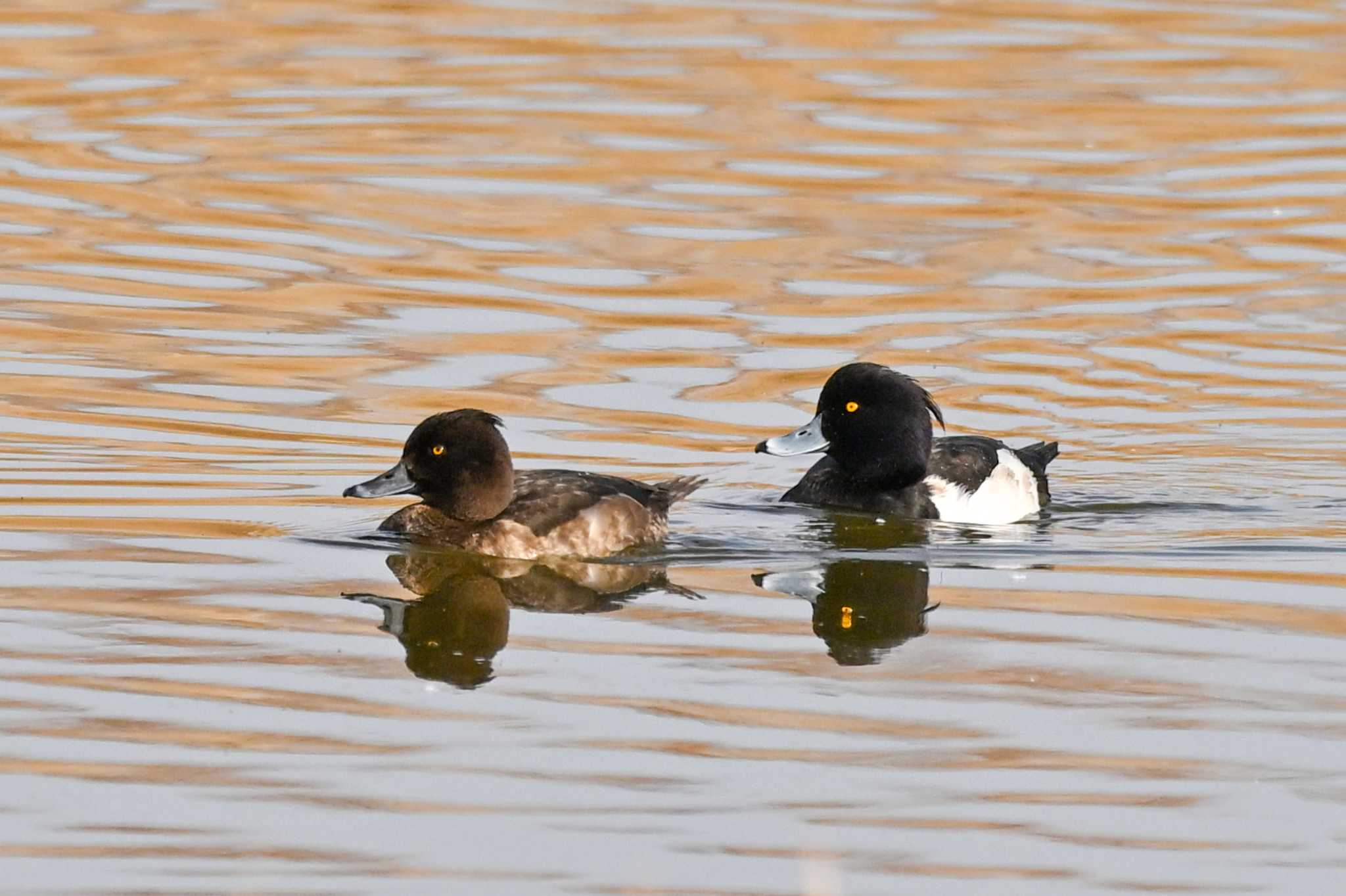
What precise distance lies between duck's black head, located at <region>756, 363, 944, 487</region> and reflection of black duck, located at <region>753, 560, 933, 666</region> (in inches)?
56.6

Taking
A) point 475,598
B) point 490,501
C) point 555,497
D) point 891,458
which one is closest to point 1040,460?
point 891,458

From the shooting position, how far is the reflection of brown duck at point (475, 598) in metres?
7.37

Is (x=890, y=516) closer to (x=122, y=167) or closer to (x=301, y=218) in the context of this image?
(x=301, y=218)

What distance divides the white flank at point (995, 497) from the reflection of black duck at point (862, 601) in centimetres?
124

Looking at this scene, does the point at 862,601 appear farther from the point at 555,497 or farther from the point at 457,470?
the point at 457,470

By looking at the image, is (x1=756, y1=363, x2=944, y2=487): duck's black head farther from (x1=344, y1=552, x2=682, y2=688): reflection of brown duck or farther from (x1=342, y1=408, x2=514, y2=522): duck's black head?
(x1=344, y1=552, x2=682, y2=688): reflection of brown duck

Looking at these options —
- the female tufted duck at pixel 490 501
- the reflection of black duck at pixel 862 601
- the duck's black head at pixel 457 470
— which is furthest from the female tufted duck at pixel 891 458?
the duck's black head at pixel 457 470

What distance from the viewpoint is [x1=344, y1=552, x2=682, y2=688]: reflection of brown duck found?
290 inches

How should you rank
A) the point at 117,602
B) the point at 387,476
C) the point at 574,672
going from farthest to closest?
the point at 387,476 < the point at 117,602 < the point at 574,672

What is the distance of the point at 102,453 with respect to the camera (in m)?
10.7

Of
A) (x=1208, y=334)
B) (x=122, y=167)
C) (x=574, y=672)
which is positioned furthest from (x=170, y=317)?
(x=574, y=672)

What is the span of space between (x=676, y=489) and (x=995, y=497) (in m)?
1.48

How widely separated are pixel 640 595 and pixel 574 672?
4.43 ft

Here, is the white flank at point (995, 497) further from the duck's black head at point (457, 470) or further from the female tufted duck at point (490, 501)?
the duck's black head at point (457, 470)
